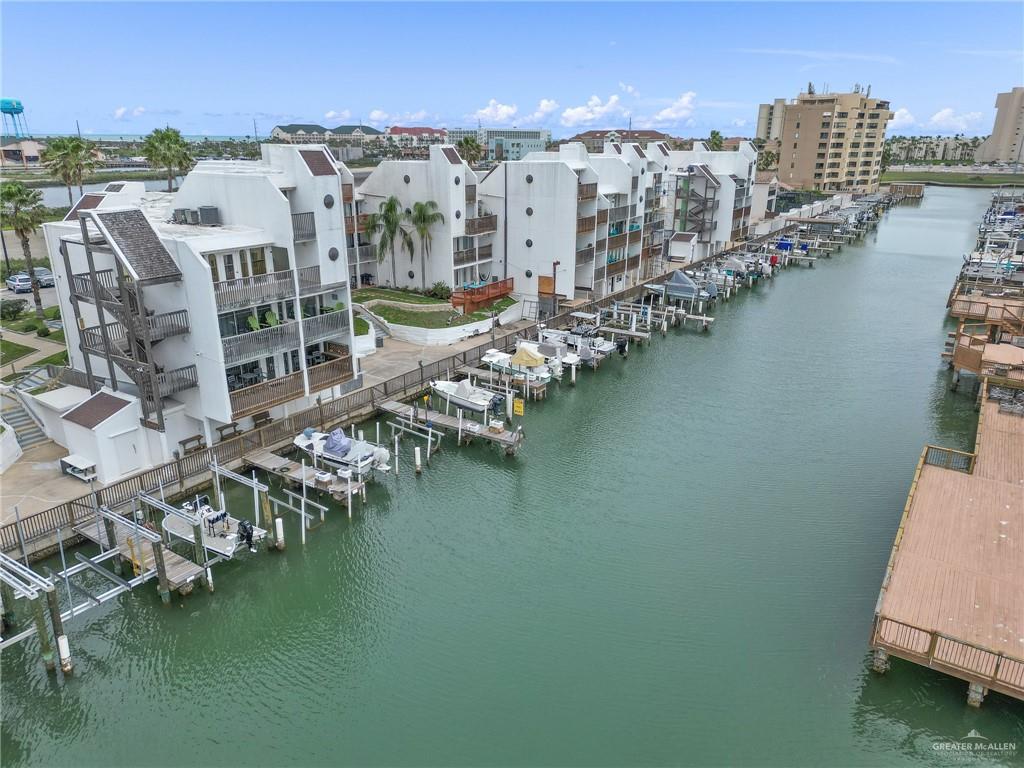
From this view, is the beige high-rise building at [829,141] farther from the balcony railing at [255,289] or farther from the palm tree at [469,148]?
the balcony railing at [255,289]

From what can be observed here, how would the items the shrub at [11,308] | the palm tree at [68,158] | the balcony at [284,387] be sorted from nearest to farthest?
1. the balcony at [284,387]
2. the shrub at [11,308]
3. the palm tree at [68,158]

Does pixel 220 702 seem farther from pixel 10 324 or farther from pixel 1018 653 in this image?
pixel 10 324

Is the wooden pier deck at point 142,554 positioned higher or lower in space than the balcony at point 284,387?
lower

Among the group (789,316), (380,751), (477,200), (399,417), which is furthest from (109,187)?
(789,316)

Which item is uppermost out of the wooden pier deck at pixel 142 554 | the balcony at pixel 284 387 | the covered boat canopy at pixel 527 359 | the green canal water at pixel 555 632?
the balcony at pixel 284 387

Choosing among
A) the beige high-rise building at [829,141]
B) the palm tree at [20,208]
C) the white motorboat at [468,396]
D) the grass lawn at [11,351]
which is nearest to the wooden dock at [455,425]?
the white motorboat at [468,396]
